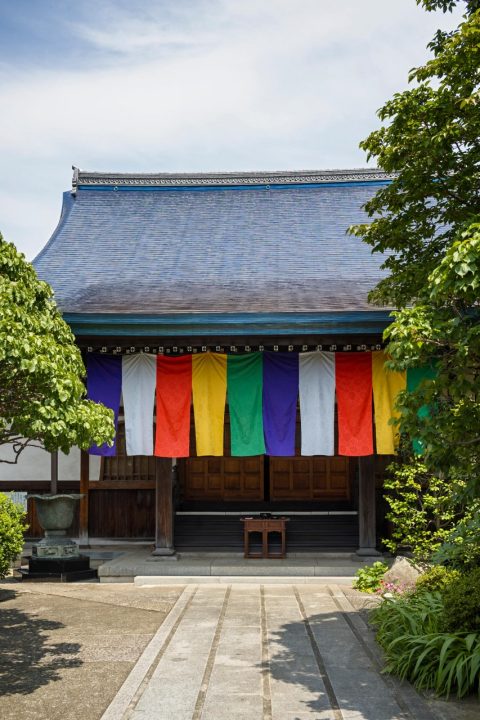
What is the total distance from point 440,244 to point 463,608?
4.29 metres

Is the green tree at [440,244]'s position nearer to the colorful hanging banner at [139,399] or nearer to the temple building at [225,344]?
the temple building at [225,344]

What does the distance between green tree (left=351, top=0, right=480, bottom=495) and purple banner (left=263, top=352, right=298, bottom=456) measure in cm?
485

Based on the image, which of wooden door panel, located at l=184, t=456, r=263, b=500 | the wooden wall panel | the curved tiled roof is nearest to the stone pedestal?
the wooden wall panel

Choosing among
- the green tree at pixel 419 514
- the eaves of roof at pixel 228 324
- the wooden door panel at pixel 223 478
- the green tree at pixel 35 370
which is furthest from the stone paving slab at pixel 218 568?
the green tree at pixel 35 370

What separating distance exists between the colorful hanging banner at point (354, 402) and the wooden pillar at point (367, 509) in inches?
20.0

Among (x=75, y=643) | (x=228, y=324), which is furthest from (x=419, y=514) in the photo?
(x=75, y=643)

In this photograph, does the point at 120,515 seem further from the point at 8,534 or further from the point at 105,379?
the point at 8,534

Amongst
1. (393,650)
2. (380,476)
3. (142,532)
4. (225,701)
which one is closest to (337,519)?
(380,476)

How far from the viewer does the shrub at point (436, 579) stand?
29.8 feet

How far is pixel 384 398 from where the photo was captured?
13.4 meters

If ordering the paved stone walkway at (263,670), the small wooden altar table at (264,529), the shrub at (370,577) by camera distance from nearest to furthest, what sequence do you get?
the paved stone walkway at (263,670), the shrub at (370,577), the small wooden altar table at (264,529)

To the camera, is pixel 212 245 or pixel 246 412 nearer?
pixel 246 412

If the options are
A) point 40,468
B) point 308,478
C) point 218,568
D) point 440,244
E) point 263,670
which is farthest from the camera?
point 308,478

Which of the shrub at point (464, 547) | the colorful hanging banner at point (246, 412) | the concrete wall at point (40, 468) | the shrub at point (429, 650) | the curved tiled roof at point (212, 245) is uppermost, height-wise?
the curved tiled roof at point (212, 245)
